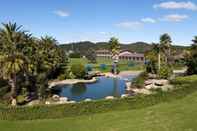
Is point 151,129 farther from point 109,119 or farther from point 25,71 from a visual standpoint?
point 25,71

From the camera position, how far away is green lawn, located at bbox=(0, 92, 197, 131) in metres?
25.7

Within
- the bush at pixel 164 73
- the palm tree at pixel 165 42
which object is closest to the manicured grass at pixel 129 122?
the bush at pixel 164 73

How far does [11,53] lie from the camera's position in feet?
153

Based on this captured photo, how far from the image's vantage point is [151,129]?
24.9m

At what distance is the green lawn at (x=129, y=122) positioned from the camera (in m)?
25.7

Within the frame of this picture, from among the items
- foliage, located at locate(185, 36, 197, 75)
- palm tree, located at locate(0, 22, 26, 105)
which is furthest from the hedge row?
foliage, located at locate(185, 36, 197, 75)

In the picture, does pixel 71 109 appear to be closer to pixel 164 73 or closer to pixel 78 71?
pixel 164 73

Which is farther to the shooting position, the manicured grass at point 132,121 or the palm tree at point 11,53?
the palm tree at point 11,53

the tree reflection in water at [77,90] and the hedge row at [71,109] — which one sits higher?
the hedge row at [71,109]

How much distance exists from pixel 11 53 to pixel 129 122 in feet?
83.6

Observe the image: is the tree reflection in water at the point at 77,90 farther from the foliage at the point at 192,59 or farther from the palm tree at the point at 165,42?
the palm tree at the point at 165,42

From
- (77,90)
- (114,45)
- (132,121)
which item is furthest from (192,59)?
(132,121)

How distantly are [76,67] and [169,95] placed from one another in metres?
52.9

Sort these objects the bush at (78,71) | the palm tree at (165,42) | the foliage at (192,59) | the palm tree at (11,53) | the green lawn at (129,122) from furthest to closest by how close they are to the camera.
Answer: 1. the palm tree at (165,42)
2. the bush at (78,71)
3. the foliage at (192,59)
4. the palm tree at (11,53)
5. the green lawn at (129,122)
